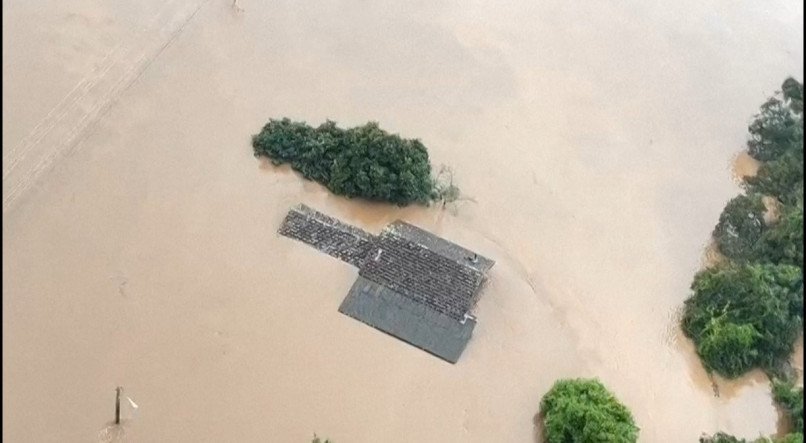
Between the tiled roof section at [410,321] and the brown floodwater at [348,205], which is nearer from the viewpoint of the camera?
the brown floodwater at [348,205]

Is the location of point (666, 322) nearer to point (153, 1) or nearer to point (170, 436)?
point (170, 436)

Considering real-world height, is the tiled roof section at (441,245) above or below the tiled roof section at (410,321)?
above

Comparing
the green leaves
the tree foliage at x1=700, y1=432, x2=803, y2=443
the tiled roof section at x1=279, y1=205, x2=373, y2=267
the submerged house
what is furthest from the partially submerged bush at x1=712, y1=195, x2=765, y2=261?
the tiled roof section at x1=279, y1=205, x2=373, y2=267

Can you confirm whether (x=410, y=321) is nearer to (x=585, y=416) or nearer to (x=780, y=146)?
(x=585, y=416)

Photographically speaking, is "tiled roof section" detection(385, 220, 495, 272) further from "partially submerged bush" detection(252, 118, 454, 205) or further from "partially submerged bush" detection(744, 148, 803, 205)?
"partially submerged bush" detection(744, 148, 803, 205)

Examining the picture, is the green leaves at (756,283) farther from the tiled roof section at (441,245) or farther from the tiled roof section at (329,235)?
the tiled roof section at (329,235)

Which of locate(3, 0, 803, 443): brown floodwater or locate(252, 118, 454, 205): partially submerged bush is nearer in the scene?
locate(3, 0, 803, 443): brown floodwater

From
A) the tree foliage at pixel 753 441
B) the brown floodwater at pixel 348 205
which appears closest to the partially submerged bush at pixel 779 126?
the brown floodwater at pixel 348 205
